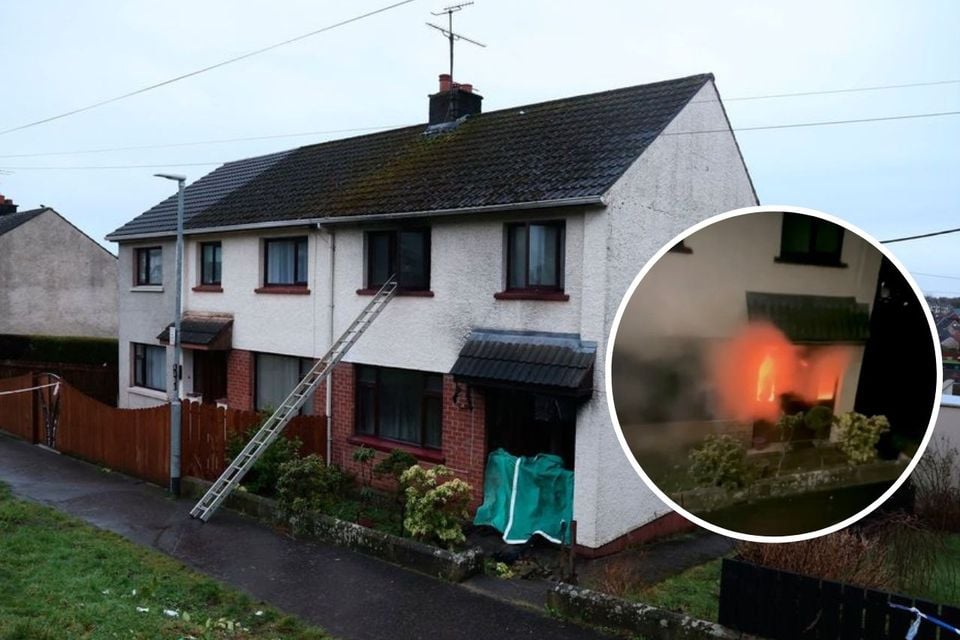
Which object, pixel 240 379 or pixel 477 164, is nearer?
pixel 477 164

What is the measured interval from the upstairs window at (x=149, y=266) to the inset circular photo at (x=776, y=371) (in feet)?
64.4

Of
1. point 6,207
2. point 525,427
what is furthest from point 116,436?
point 6,207

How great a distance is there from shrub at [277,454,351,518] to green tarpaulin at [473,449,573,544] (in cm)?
243

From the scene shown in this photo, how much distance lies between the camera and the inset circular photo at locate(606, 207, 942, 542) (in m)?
1.12

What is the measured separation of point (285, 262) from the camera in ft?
51.5

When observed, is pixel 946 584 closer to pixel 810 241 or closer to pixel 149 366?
pixel 810 241

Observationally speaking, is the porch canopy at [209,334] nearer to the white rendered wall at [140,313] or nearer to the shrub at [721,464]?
the white rendered wall at [140,313]

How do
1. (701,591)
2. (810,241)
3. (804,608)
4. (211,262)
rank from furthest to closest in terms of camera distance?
(211,262) → (701,591) → (804,608) → (810,241)

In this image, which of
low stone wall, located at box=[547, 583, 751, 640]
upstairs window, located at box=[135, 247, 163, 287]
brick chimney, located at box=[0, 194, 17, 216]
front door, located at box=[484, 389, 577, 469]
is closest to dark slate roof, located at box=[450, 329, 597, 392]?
front door, located at box=[484, 389, 577, 469]

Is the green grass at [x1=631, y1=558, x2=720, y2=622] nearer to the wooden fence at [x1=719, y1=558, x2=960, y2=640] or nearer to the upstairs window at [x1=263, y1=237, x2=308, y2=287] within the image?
the wooden fence at [x1=719, y1=558, x2=960, y2=640]

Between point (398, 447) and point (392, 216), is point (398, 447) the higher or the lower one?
the lower one

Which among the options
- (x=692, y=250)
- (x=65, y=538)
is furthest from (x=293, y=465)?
(x=692, y=250)

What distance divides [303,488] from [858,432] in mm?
10749

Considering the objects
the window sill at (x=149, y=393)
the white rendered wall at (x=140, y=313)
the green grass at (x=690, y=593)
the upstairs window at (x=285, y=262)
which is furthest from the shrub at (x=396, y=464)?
the window sill at (x=149, y=393)
